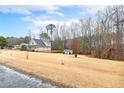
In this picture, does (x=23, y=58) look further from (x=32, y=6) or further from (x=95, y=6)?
(x=95, y=6)

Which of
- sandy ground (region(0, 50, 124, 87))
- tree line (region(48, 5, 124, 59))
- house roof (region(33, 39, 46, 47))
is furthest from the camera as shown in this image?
house roof (region(33, 39, 46, 47))

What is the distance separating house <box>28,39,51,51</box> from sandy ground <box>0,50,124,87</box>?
3.8 inches

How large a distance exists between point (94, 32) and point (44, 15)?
0.88 m

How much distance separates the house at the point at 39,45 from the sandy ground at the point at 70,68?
0.10 metres

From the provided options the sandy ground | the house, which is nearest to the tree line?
the sandy ground

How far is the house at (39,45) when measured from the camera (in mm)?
5309

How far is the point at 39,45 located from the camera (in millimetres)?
5395

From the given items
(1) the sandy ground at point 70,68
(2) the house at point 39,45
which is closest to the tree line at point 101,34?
(1) the sandy ground at point 70,68

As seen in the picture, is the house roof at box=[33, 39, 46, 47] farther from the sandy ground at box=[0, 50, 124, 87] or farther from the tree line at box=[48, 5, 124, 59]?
the tree line at box=[48, 5, 124, 59]

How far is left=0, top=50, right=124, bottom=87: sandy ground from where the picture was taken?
4832 mm

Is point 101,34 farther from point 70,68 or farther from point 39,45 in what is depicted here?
point 39,45

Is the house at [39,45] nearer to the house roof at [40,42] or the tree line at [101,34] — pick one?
the house roof at [40,42]
